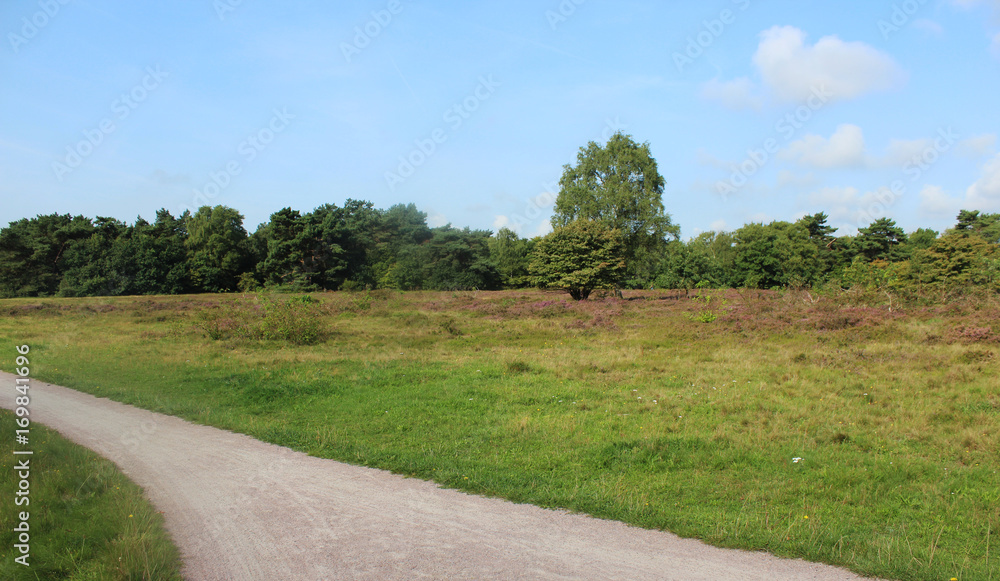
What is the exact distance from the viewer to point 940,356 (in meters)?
14.6

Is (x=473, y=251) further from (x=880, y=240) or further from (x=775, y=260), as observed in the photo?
(x=880, y=240)

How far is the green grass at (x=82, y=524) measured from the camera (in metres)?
4.73

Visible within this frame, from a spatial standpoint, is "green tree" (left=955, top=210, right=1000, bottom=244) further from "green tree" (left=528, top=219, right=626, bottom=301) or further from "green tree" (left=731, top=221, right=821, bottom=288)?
"green tree" (left=528, top=219, right=626, bottom=301)

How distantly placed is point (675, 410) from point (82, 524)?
9.05m

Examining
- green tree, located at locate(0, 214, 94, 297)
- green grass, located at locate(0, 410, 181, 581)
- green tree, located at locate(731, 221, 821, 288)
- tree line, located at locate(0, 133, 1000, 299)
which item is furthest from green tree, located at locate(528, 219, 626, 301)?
green tree, located at locate(0, 214, 94, 297)

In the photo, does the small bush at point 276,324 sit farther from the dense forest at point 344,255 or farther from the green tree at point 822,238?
the green tree at point 822,238

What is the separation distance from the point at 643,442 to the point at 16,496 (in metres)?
7.77

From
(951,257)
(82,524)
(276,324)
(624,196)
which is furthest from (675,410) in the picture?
(951,257)

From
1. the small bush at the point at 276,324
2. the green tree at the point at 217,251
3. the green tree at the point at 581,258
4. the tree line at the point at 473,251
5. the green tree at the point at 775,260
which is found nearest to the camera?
the small bush at the point at 276,324

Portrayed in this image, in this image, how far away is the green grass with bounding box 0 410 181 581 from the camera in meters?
4.73

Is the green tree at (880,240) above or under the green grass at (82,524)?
above

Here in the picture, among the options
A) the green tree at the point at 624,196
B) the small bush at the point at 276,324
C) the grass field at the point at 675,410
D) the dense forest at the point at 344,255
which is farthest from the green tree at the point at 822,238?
the small bush at the point at 276,324

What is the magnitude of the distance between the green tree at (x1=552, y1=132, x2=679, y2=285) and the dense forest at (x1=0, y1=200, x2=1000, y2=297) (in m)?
0.87

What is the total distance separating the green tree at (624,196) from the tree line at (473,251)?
99 millimetres
